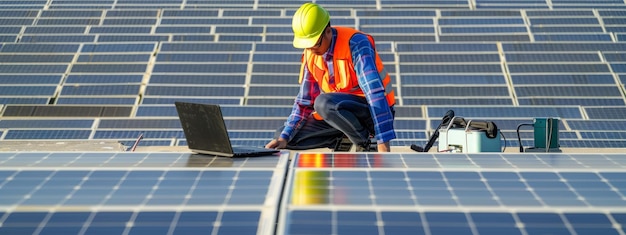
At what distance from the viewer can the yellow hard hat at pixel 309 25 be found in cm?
655

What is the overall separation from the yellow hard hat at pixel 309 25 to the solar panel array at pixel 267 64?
6.00 m

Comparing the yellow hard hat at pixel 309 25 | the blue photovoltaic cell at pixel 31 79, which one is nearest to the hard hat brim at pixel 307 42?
the yellow hard hat at pixel 309 25

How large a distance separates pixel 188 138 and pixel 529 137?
29.1 feet

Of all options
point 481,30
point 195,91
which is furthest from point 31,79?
point 481,30

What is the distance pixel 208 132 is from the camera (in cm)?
469

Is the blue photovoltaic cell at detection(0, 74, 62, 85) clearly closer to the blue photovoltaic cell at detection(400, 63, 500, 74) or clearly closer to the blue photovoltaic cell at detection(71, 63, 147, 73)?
the blue photovoltaic cell at detection(71, 63, 147, 73)

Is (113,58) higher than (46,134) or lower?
higher

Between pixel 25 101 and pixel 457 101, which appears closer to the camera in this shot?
pixel 457 101

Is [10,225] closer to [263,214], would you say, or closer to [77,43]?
[263,214]

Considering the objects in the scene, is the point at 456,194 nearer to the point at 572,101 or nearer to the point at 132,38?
the point at 572,101

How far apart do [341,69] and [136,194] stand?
3.57 metres

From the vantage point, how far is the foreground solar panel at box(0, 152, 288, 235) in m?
3.01

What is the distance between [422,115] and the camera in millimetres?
13742

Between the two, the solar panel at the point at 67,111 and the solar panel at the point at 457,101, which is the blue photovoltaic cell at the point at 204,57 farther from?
Answer: the solar panel at the point at 457,101
